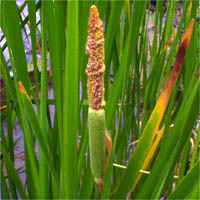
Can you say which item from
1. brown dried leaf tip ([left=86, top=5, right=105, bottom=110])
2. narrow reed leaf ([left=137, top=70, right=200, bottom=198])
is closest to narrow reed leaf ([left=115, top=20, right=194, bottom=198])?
narrow reed leaf ([left=137, top=70, right=200, bottom=198])

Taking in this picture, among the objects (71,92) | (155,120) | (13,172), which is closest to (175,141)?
(155,120)

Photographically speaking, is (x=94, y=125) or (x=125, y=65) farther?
(x=125, y=65)

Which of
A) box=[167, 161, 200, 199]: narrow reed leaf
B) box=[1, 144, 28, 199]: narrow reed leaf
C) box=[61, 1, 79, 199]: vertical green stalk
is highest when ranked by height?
box=[61, 1, 79, 199]: vertical green stalk

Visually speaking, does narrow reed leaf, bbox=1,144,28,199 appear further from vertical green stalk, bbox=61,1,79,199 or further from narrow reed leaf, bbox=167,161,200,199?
narrow reed leaf, bbox=167,161,200,199

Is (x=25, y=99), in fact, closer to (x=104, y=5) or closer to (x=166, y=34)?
(x=104, y=5)

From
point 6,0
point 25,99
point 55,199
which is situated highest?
point 6,0

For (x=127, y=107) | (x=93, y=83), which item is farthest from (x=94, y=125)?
(x=127, y=107)

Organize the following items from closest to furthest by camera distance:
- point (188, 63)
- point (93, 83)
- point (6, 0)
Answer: point (93, 83) → point (6, 0) → point (188, 63)
